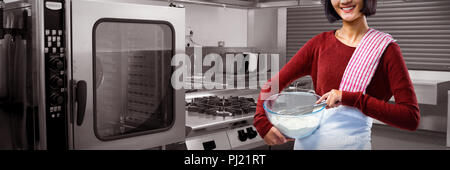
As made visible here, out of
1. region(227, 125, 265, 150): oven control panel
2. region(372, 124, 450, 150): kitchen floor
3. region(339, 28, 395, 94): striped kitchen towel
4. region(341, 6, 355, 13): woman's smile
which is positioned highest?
region(341, 6, 355, 13): woman's smile

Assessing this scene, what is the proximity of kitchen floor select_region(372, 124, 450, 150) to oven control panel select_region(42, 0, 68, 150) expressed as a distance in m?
2.93

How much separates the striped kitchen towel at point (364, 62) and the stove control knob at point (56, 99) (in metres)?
1.22

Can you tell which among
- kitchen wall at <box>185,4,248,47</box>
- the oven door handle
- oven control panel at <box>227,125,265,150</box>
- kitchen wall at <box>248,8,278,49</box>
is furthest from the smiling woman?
kitchen wall at <box>248,8,278,49</box>

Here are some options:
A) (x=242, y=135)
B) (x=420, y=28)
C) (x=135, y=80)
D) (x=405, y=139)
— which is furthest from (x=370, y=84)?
(x=420, y=28)

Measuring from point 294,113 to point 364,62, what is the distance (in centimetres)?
24

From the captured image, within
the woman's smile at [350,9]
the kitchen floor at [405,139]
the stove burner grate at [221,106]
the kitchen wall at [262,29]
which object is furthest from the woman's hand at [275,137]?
the kitchen wall at [262,29]

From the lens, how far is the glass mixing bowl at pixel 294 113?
1.16 m

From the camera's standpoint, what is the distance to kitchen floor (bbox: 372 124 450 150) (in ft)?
11.9

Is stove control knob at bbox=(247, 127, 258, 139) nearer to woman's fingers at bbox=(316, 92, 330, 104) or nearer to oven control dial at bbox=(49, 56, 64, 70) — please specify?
oven control dial at bbox=(49, 56, 64, 70)

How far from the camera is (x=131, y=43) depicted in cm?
216

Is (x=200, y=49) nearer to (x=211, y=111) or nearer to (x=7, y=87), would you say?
(x=211, y=111)

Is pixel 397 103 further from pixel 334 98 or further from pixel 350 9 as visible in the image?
pixel 350 9
